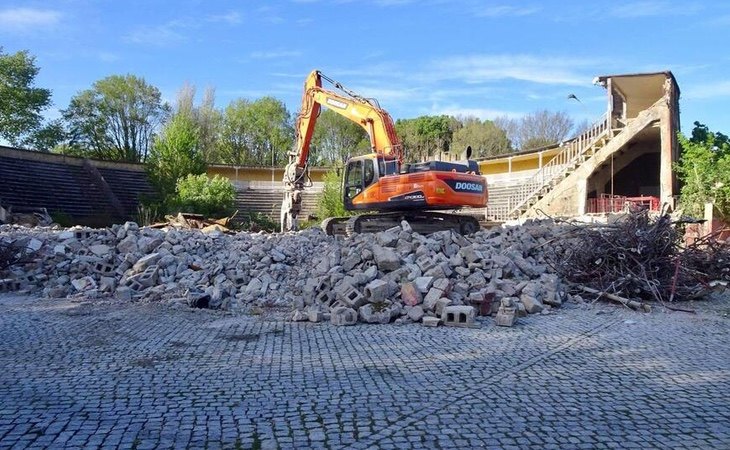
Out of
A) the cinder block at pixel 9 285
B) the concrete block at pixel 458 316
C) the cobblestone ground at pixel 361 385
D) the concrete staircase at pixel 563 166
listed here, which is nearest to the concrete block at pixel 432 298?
the concrete block at pixel 458 316

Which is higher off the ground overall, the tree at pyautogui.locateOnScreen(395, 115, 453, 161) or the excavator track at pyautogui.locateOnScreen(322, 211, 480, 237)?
the tree at pyautogui.locateOnScreen(395, 115, 453, 161)

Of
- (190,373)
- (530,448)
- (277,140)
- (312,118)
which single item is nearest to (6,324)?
(190,373)

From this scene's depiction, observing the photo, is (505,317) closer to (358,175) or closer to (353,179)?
(358,175)

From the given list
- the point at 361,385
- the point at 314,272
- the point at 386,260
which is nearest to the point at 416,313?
the point at 386,260

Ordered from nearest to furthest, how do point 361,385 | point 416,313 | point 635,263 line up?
point 361,385 → point 416,313 → point 635,263

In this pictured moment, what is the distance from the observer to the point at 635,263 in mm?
10656

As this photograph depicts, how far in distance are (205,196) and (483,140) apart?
3050 centimetres

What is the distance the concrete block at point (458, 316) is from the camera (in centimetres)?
800

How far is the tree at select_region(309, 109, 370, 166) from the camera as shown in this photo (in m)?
58.4

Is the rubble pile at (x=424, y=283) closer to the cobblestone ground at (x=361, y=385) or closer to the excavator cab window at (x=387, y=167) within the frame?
the cobblestone ground at (x=361, y=385)

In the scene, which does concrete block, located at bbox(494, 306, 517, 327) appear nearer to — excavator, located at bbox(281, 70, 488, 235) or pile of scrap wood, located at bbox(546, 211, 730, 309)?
pile of scrap wood, located at bbox(546, 211, 730, 309)

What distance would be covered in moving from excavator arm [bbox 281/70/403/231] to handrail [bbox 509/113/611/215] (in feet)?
42.1

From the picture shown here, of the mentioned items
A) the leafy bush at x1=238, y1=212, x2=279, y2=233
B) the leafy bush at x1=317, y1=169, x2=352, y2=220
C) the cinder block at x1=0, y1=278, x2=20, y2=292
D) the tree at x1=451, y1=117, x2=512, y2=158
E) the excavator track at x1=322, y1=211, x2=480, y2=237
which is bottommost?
the cinder block at x1=0, y1=278, x2=20, y2=292

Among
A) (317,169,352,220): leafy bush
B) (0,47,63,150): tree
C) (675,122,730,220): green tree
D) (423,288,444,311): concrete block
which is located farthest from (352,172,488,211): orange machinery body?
(0,47,63,150): tree
